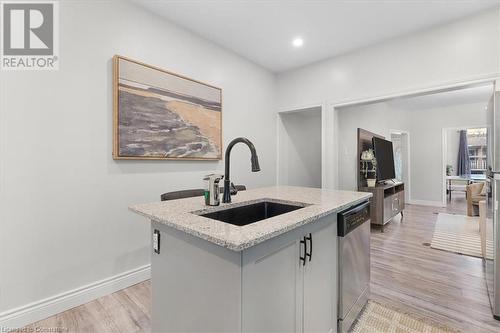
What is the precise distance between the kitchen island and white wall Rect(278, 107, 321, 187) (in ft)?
8.99

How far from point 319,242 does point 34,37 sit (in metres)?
2.55

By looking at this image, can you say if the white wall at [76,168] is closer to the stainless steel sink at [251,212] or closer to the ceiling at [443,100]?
the stainless steel sink at [251,212]

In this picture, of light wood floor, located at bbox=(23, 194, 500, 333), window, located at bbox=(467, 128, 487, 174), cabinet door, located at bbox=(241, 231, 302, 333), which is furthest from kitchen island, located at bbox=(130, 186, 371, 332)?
window, located at bbox=(467, 128, 487, 174)

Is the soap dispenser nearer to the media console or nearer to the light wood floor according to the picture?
the light wood floor

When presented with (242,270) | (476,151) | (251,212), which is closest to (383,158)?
(251,212)

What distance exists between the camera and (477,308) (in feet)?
6.35

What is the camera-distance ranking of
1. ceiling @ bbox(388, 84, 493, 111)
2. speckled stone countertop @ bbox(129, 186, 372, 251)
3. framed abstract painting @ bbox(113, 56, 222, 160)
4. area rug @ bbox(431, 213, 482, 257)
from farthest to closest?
ceiling @ bbox(388, 84, 493, 111) → area rug @ bbox(431, 213, 482, 257) → framed abstract painting @ bbox(113, 56, 222, 160) → speckled stone countertop @ bbox(129, 186, 372, 251)

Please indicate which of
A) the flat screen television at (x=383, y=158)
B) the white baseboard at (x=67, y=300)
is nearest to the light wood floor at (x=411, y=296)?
the white baseboard at (x=67, y=300)

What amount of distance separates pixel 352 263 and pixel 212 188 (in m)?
1.12

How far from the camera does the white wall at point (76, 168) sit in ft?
5.60

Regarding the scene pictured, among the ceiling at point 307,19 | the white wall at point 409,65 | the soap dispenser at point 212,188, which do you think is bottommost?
the soap dispenser at point 212,188

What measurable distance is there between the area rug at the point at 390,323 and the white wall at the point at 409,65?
2420 millimetres

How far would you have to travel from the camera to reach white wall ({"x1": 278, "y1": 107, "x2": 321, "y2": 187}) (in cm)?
424

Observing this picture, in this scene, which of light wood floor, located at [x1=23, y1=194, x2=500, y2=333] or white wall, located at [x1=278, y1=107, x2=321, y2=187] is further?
white wall, located at [x1=278, y1=107, x2=321, y2=187]
